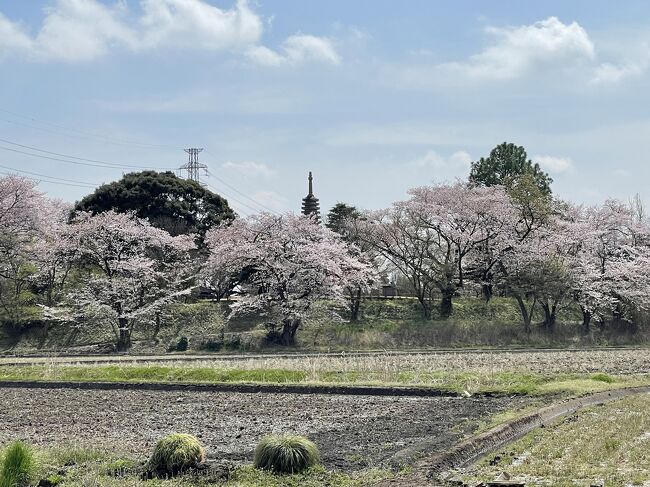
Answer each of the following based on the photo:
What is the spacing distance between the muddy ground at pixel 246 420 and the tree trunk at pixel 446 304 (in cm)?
2647

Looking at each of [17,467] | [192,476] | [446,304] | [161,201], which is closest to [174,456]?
[192,476]

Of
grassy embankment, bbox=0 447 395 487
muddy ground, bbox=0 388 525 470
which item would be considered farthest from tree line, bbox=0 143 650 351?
grassy embankment, bbox=0 447 395 487

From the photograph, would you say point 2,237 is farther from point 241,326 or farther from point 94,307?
point 241,326

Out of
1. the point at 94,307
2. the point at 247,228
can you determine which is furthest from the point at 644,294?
the point at 94,307

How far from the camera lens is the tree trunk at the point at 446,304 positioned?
45.6 m

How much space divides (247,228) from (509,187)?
16901 millimetres

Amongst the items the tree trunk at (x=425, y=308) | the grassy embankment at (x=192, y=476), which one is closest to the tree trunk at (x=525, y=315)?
the tree trunk at (x=425, y=308)

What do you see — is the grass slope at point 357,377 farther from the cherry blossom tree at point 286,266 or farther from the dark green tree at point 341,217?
the dark green tree at point 341,217

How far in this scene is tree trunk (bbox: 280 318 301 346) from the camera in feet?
134

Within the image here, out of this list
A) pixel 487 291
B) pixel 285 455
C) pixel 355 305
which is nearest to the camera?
pixel 285 455

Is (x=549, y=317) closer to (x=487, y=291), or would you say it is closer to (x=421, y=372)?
(x=487, y=291)

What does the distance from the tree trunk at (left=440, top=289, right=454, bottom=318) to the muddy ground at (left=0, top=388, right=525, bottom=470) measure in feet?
86.8

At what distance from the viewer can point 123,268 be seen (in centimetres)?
4278

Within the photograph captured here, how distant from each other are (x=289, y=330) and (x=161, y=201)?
49.6ft
